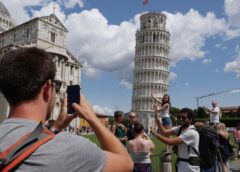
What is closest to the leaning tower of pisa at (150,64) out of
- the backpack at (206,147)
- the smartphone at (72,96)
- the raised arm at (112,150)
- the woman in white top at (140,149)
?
the woman in white top at (140,149)

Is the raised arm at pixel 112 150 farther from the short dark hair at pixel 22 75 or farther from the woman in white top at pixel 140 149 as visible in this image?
the woman in white top at pixel 140 149

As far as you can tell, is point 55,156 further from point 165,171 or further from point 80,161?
point 165,171

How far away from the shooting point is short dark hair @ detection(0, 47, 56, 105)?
163 cm

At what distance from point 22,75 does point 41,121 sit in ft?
0.81

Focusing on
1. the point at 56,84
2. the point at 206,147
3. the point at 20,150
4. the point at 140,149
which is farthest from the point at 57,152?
the point at 140,149

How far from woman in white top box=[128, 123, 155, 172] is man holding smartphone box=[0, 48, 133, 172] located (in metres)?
5.30

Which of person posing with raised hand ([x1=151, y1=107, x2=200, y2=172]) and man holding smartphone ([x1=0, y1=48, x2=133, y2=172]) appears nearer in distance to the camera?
man holding smartphone ([x1=0, y1=48, x2=133, y2=172])

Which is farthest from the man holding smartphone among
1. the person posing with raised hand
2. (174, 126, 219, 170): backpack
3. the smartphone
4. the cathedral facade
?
the cathedral facade

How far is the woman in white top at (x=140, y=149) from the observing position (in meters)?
7.03

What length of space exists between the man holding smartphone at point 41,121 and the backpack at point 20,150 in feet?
0.07

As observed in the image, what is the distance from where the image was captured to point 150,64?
9912 centimetres

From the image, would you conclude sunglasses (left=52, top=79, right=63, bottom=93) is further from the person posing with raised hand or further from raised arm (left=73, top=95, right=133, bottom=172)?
the person posing with raised hand

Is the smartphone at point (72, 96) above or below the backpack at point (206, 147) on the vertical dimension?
above

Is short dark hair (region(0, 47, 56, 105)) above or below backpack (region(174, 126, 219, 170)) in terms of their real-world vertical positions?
above
